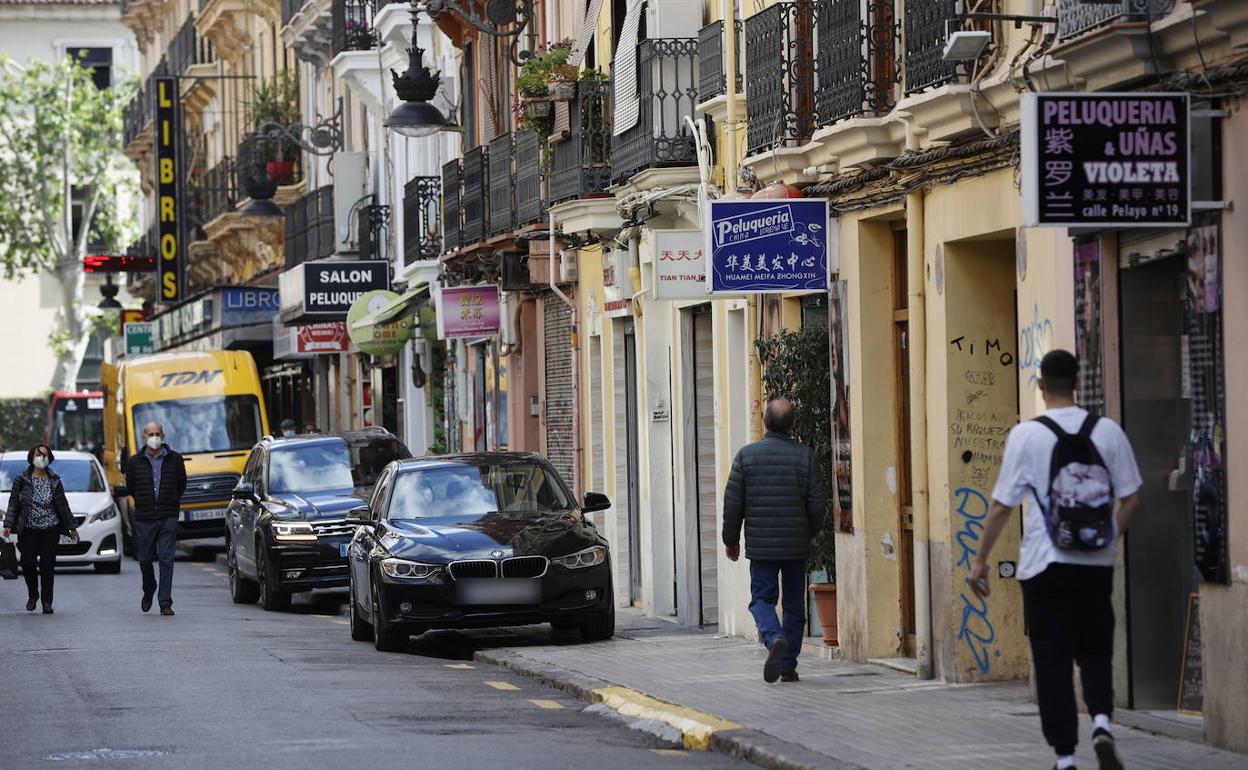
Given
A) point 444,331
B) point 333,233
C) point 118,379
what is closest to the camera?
point 444,331

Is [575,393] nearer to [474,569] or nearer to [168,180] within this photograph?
[474,569]

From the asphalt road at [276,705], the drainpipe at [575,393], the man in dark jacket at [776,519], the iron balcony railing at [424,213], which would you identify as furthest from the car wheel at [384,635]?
the iron balcony railing at [424,213]

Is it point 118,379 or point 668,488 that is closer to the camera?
point 668,488

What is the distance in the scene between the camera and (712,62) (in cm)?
2109

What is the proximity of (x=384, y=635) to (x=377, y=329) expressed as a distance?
17499 mm

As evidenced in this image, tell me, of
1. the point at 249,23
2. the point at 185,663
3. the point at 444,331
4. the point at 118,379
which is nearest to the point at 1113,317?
the point at 185,663

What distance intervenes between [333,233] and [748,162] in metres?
25.8

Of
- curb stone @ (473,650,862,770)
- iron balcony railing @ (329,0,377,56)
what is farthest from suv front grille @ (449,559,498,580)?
iron balcony railing @ (329,0,377,56)

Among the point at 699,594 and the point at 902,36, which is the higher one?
the point at 902,36

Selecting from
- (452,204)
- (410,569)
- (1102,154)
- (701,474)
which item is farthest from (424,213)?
(1102,154)

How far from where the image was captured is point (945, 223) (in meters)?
15.6

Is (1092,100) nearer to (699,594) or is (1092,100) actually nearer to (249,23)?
(699,594)

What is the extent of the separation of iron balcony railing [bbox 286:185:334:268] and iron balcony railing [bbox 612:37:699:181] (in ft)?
75.6

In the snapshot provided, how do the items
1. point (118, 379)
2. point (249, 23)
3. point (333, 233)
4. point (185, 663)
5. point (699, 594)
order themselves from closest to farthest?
point (185, 663) → point (699, 594) → point (118, 379) → point (333, 233) → point (249, 23)
